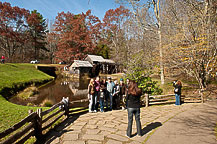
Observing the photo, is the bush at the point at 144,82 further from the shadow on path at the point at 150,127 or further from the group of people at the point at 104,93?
the shadow on path at the point at 150,127

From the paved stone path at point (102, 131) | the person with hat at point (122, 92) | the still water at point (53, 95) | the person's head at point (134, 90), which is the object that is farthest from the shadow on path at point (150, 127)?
the still water at point (53, 95)

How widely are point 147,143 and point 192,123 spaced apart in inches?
116

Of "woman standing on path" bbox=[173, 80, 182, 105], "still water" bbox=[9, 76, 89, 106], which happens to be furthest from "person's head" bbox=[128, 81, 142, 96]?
"still water" bbox=[9, 76, 89, 106]

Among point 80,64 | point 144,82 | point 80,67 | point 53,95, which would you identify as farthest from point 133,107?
point 80,67

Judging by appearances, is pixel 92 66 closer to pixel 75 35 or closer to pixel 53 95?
pixel 75 35

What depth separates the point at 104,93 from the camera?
7.57 meters

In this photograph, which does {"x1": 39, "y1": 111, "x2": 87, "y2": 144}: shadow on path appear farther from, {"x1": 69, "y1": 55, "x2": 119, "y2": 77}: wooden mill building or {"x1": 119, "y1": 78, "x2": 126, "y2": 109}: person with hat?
{"x1": 69, "y1": 55, "x2": 119, "y2": 77}: wooden mill building

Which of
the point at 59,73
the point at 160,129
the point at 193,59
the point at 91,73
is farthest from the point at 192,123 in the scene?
the point at 59,73

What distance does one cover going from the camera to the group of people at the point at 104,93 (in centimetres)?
717

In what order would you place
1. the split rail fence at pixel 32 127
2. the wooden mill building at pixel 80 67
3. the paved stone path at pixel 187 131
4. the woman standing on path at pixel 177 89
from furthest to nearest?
1. the wooden mill building at pixel 80 67
2. the woman standing on path at pixel 177 89
3. the paved stone path at pixel 187 131
4. the split rail fence at pixel 32 127

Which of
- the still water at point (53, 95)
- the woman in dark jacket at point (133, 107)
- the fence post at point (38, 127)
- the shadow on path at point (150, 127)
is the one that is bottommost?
the still water at point (53, 95)

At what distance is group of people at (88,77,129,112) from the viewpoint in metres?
7.17

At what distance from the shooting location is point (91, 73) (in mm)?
35219

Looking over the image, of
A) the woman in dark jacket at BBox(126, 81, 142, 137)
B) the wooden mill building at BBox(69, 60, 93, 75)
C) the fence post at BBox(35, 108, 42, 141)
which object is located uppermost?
the wooden mill building at BBox(69, 60, 93, 75)
